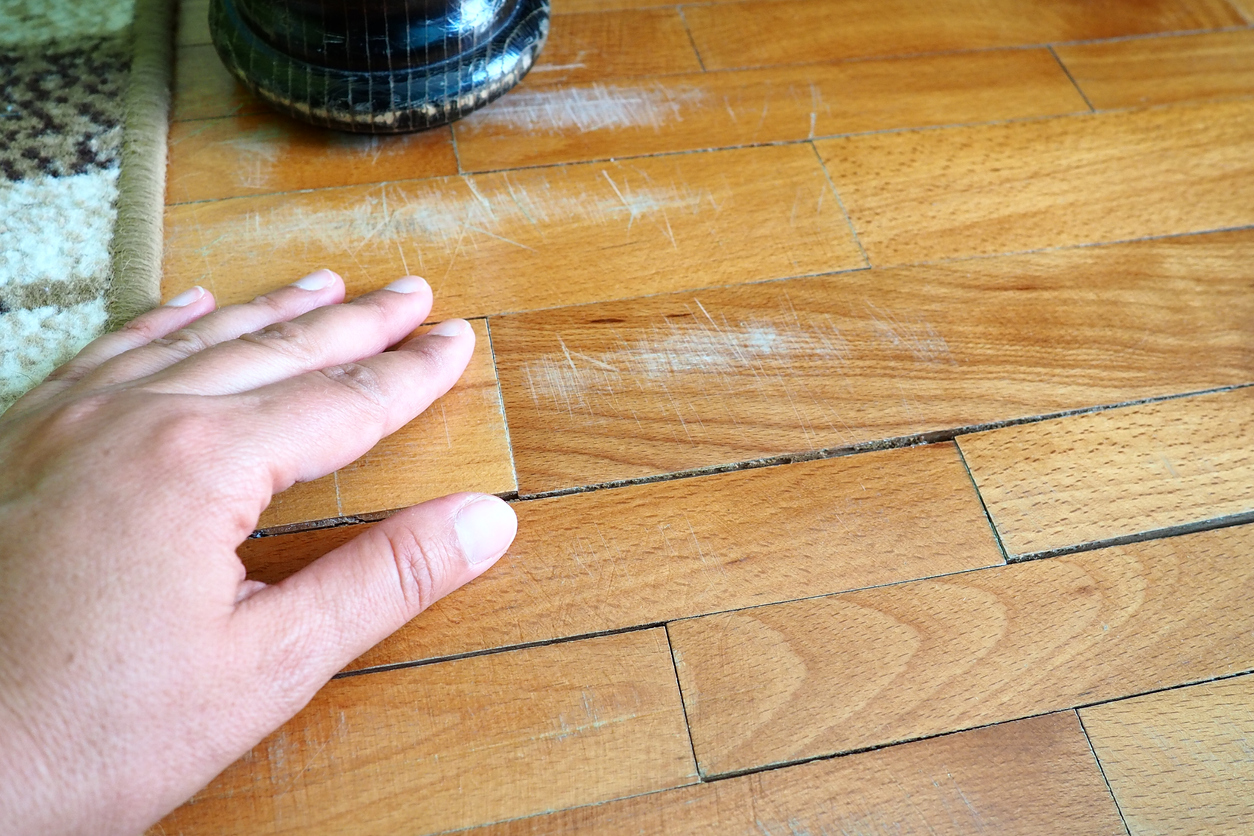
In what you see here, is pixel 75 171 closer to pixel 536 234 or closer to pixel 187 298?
pixel 187 298

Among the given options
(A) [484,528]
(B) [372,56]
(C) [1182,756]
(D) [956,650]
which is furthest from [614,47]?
(C) [1182,756]

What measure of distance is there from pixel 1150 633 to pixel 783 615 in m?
0.27

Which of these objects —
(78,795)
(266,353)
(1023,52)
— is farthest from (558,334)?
(1023,52)

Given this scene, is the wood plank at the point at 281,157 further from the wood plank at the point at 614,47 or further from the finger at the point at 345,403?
the finger at the point at 345,403

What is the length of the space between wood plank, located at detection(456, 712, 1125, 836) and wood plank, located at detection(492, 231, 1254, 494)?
24 centimetres

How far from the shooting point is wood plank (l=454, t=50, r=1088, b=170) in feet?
3.08

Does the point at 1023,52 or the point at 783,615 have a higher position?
the point at 1023,52

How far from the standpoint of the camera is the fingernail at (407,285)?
2.54 ft

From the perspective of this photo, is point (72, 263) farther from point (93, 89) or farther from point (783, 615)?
A: point (783, 615)

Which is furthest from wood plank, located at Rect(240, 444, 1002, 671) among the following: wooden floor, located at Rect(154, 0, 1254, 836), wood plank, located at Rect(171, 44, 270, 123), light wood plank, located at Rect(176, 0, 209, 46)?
light wood plank, located at Rect(176, 0, 209, 46)

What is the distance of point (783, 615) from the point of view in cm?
66

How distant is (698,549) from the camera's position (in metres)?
0.69

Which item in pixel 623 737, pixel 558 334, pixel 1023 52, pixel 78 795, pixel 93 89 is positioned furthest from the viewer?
pixel 1023 52

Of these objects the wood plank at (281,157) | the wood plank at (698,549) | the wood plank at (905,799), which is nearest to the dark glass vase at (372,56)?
the wood plank at (281,157)
